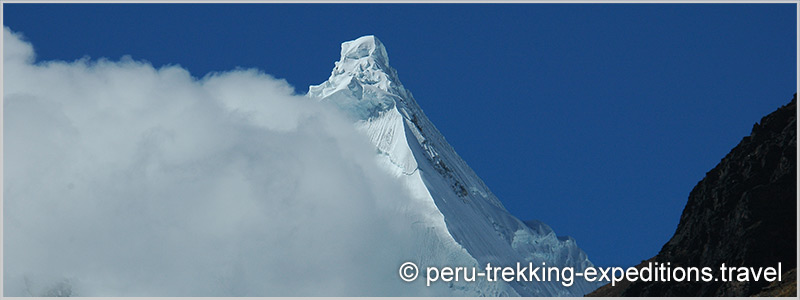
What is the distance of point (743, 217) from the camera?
289ft

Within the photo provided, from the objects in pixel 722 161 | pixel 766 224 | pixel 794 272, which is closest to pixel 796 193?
pixel 766 224

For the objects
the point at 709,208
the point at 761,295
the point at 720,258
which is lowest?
the point at 761,295

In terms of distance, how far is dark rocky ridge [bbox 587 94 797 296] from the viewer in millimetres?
83938

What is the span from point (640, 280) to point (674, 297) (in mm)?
9571

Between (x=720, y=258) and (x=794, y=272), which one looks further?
(x=720, y=258)

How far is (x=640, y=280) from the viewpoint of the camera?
91312 millimetres

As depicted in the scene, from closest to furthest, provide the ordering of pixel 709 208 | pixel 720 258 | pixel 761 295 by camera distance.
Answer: pixel 761 295 < pixel 720 258 < pixel 709 208

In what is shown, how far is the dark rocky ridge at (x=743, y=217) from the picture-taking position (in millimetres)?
83938

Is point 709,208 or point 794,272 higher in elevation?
point 709,208

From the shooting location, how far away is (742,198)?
89500mm

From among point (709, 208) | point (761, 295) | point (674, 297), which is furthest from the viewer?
point (709, 208)

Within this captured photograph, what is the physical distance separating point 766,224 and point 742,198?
164 inches

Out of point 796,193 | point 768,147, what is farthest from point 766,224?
point 768,147

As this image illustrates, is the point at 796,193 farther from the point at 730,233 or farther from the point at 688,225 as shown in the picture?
the point at 688,225
